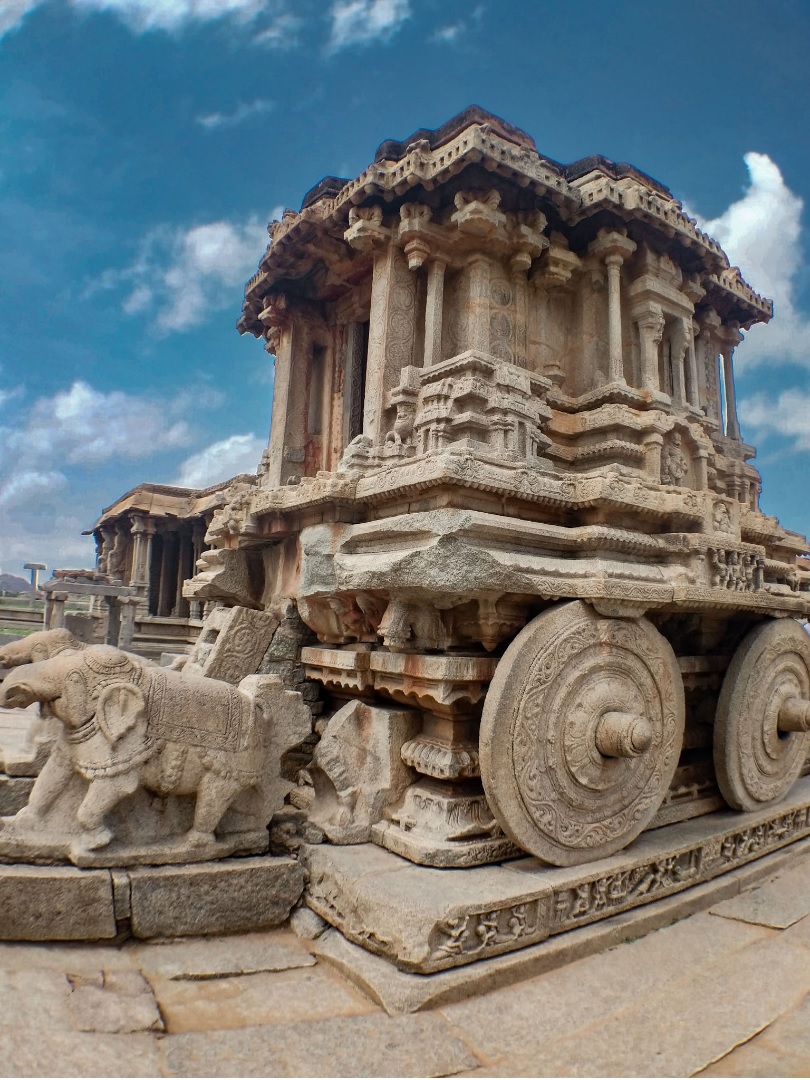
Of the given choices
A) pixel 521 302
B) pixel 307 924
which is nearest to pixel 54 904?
pixel 307 924

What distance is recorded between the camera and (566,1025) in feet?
10.0

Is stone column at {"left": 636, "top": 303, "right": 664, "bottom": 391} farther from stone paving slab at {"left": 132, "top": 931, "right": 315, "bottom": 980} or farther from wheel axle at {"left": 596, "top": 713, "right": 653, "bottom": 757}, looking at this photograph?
stone paving slab at {"left": 132, "top": 931, "right": 315, "bottom": 980}

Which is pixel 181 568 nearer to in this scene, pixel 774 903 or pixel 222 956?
pixel 222 956

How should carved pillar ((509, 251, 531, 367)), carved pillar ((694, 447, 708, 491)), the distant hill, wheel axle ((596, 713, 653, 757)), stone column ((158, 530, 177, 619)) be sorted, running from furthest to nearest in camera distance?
the distant hill → stone column ((158, 530, 177, 619)) → carved pillar ((694, 447, 708, 491)) → carved pillar ((509, 251, 531, 367)) → wheel axle ((596, 713, 653, 757))

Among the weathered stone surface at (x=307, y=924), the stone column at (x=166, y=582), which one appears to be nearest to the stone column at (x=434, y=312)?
the weathered stone surface at (x=307, y=924)

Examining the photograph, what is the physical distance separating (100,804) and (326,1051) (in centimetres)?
165

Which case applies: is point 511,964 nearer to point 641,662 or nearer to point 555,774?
point 555,774

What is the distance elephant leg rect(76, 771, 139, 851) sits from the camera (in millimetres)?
3578

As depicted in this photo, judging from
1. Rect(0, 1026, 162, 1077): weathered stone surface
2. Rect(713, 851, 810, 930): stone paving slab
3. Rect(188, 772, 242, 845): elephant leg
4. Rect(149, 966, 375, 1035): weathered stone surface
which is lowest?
Rect(713, 851, 810, 930): stone paving slab

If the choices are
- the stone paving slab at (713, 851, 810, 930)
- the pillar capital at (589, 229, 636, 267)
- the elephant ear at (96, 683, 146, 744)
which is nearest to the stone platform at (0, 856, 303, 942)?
the elephant ear at (96, 683, 146, 744)

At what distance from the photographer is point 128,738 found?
3730 mm

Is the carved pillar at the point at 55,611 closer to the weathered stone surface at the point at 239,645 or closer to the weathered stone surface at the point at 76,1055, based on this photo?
the weathered stone surface at the point at 239,645

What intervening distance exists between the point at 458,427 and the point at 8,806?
158 inches

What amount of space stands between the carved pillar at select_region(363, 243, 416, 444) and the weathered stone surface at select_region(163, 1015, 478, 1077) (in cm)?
444
